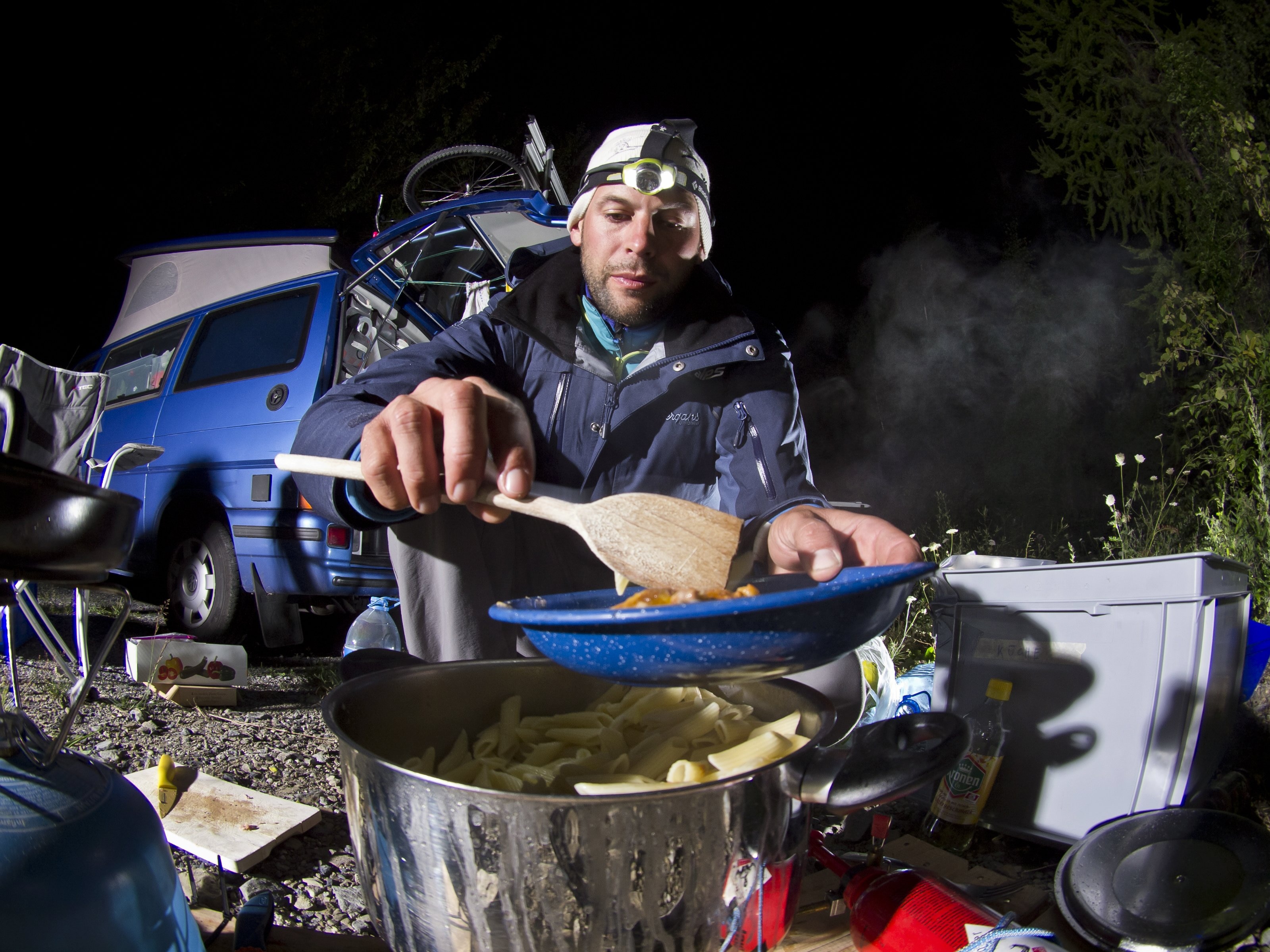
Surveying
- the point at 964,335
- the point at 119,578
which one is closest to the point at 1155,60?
the point at 964,335

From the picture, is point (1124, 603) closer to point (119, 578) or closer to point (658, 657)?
point (658, 657)

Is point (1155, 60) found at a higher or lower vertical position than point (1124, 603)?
higher

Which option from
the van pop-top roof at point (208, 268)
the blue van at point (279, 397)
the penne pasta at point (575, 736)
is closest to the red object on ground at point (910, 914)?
the penne pasta at point (575, 736)

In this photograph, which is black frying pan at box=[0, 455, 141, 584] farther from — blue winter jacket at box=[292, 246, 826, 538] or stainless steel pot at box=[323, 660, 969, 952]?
blue winter jacket at box=[292, 246, 826, 538]

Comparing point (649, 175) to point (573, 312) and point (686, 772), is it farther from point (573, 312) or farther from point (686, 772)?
point (686, 772)

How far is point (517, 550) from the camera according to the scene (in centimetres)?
217

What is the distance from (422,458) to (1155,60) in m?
7.08

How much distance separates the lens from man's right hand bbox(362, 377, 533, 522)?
122 centimetres

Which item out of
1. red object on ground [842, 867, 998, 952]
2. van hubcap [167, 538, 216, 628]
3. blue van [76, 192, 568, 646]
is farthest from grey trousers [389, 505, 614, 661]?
van hubcap [167, 538, 216, 628]

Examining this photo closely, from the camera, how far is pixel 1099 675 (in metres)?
2.08

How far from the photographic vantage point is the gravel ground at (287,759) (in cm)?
181

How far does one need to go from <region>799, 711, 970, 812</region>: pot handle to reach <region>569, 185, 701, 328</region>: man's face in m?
1.79

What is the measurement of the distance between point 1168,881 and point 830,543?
923mm

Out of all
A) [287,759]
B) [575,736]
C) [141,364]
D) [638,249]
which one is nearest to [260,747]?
[287,759]
